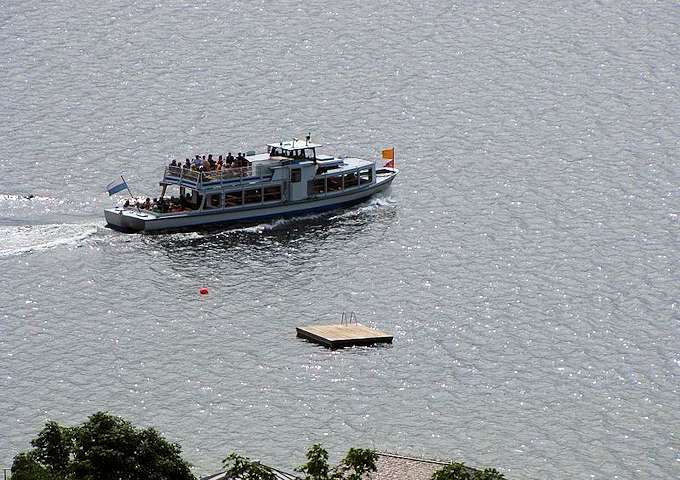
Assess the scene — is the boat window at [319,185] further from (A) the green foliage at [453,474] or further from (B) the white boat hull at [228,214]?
(A) the green foliage at [453,474]

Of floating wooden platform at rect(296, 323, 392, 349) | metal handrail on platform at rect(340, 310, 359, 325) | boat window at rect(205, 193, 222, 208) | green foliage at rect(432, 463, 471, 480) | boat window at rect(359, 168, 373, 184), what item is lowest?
green foliage at rect(432, 463, 471, 480)

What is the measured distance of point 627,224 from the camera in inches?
5689

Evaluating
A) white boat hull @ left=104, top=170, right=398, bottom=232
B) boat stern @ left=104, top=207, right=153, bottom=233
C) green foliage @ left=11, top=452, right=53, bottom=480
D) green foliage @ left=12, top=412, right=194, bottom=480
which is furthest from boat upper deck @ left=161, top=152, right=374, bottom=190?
green foliage @ left=11, top=452, right=53, bottom=480

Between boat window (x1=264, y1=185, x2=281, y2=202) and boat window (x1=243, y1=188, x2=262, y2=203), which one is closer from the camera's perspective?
boat window (x1=243, y1=188, x2=262, y2=203)

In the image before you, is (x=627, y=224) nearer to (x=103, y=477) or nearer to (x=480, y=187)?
(x=480, y=187)

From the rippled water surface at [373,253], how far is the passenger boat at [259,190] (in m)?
1.61

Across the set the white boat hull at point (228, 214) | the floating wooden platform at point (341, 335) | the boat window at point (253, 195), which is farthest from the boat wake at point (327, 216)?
the floating wooden platform at point (341, 335)

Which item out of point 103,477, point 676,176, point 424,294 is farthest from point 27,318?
point 676,176

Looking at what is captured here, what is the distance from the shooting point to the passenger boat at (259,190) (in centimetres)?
14200

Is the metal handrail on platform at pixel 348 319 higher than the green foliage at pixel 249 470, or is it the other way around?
the metal handrail on platform at pixel 348 319

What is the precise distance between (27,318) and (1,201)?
Answer: 78.2ft

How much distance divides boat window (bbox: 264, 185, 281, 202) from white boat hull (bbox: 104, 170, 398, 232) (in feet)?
3.41

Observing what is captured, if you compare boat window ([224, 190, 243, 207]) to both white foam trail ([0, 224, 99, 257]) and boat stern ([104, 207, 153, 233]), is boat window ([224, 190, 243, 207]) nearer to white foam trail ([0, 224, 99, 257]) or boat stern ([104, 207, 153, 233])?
boat stern ([104, 207, 153, 233])

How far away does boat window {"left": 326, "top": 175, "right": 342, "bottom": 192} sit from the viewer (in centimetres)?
15012
